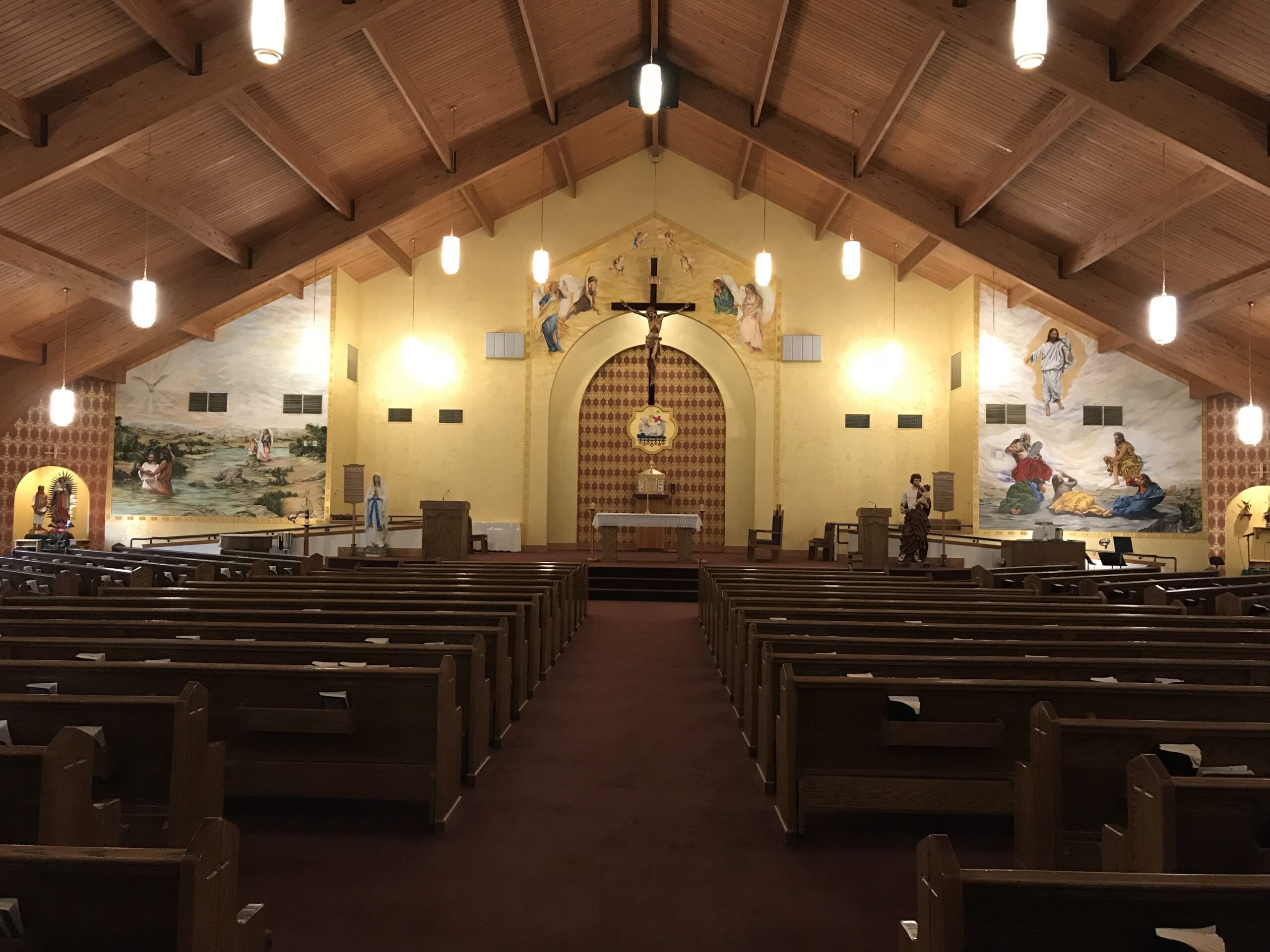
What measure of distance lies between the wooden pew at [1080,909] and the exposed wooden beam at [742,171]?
1454 centimetres

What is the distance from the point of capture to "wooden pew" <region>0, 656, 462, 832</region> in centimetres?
338

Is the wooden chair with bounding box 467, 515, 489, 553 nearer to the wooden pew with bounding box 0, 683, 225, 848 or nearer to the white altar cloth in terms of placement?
the white altar cloth

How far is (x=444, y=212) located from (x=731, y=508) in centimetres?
762

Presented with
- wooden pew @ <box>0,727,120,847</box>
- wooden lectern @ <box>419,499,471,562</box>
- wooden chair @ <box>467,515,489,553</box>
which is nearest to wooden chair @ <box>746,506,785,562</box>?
wooden chair @ <box>467,515,489,553</box>

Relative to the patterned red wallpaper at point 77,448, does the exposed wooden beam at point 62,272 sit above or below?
above

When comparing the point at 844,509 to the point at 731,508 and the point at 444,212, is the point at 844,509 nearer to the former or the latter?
the point at 731,508

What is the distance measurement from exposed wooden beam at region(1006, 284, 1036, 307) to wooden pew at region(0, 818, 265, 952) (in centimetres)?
1533

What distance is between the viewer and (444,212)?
1619 centimetres

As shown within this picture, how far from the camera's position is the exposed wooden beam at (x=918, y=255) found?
1491 cm

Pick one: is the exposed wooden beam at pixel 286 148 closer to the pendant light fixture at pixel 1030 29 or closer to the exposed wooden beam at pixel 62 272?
the exposed wooden beam at pixel 62 272

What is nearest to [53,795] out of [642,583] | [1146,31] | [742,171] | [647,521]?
[1146,31]

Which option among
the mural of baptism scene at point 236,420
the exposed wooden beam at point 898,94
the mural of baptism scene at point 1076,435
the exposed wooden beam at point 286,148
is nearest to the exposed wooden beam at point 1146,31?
the exposed wooden beam at point 898,94

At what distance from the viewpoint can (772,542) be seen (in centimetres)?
1556

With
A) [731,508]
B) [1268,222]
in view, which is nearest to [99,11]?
[1268,222]
